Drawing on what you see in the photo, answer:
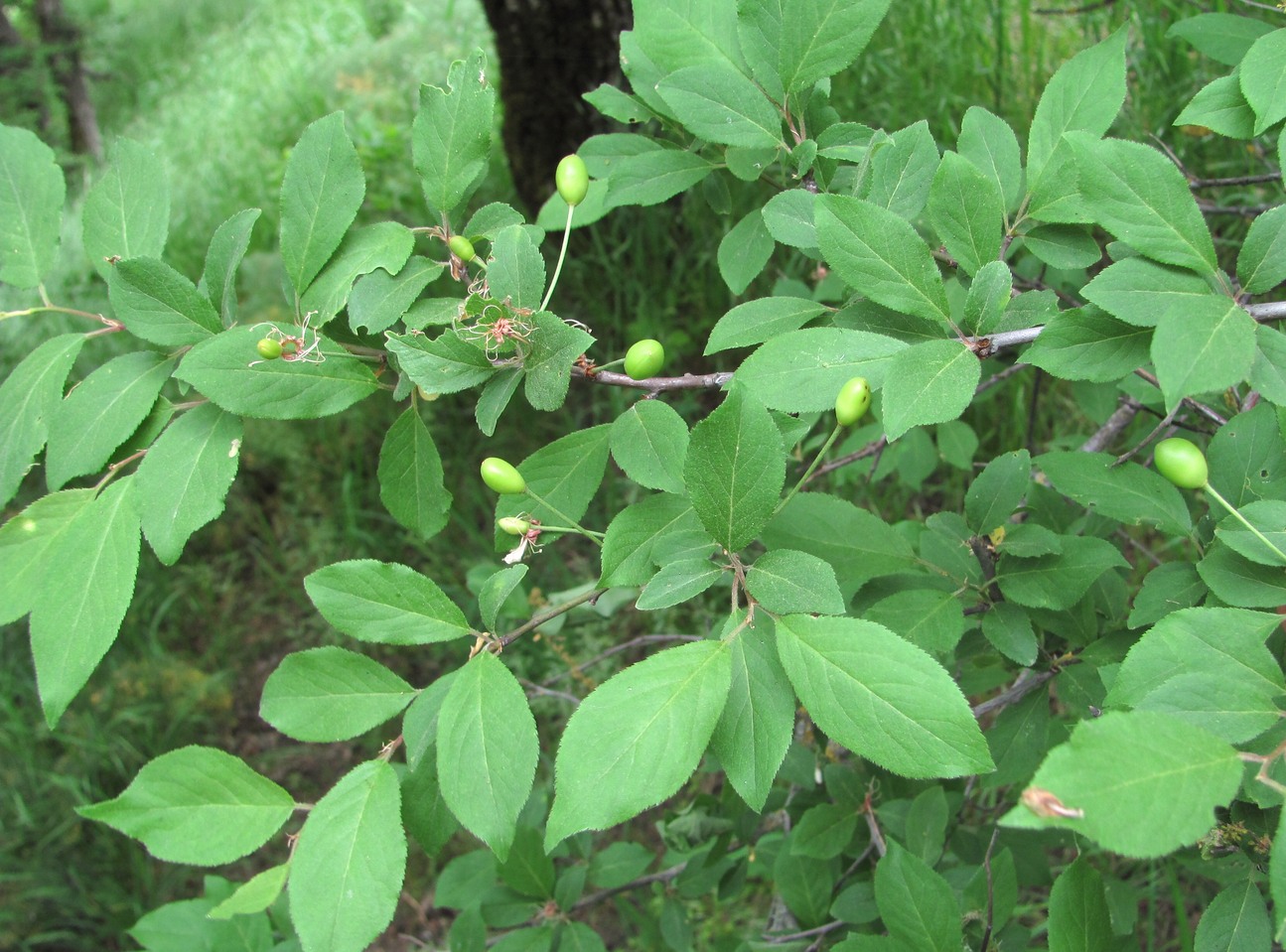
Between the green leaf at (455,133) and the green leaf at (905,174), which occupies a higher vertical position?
the green leaf at (455,133)

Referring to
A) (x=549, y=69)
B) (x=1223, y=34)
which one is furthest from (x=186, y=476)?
(x=549, y=69)

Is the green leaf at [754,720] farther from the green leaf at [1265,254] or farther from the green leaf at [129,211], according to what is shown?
the green leaf at [129,211]

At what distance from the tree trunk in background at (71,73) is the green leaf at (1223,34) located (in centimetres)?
561

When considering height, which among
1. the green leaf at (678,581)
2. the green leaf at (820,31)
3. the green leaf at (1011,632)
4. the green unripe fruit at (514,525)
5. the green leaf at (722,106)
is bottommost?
the green leaf at (1011,632)

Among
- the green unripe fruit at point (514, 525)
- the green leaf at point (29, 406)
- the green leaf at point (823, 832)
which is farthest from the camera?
the green leaf at point (823, 832)

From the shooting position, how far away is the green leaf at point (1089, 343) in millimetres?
709

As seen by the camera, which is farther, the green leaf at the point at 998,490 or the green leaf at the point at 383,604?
the green leaf at the point at 998,490

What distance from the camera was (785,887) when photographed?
4.35 ft

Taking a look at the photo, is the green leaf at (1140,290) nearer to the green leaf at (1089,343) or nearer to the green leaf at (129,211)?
the green leaf at (1089,343)

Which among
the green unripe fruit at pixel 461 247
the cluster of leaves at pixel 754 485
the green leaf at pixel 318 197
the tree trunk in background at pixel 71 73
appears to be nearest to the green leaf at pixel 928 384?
the cluster of leaves at pixel 754 485

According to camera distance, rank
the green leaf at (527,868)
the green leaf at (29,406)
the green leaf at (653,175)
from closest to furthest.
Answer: the green leaf at (29,406)
the green leaf at (653,175)
the green leaf at (527,868)

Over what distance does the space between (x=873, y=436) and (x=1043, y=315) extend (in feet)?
3.02

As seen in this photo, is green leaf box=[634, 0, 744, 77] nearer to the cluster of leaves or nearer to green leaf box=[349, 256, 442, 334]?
the cluster of leaves

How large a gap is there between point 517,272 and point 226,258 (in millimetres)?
327
